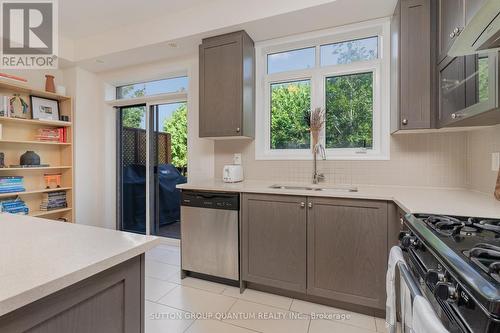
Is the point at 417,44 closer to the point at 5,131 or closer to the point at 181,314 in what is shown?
the point at 181,314

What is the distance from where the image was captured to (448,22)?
1.71m

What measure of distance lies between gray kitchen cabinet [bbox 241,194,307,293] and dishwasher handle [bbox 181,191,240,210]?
10 cm

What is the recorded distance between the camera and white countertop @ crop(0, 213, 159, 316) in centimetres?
56

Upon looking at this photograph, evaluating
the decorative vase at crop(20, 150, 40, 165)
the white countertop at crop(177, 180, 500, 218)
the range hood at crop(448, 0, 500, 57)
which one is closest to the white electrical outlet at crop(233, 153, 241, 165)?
the white countertop at crop(177, 180, 500, 218)

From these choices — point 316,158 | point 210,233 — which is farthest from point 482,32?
point 210,233

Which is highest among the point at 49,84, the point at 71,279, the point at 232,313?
the point at 49,84

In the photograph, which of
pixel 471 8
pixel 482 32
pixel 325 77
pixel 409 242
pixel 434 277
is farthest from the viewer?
pixel 325 77

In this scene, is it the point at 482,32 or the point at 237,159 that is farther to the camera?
the point at 237,159

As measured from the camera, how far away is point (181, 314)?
1.99 meters

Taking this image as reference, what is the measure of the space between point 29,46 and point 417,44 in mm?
4275

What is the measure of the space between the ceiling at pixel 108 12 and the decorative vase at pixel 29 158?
163cm

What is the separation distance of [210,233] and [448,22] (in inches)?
98.2

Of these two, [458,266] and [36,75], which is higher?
[36,75]

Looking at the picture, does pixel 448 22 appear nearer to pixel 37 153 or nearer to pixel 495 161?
pixel 495 161
